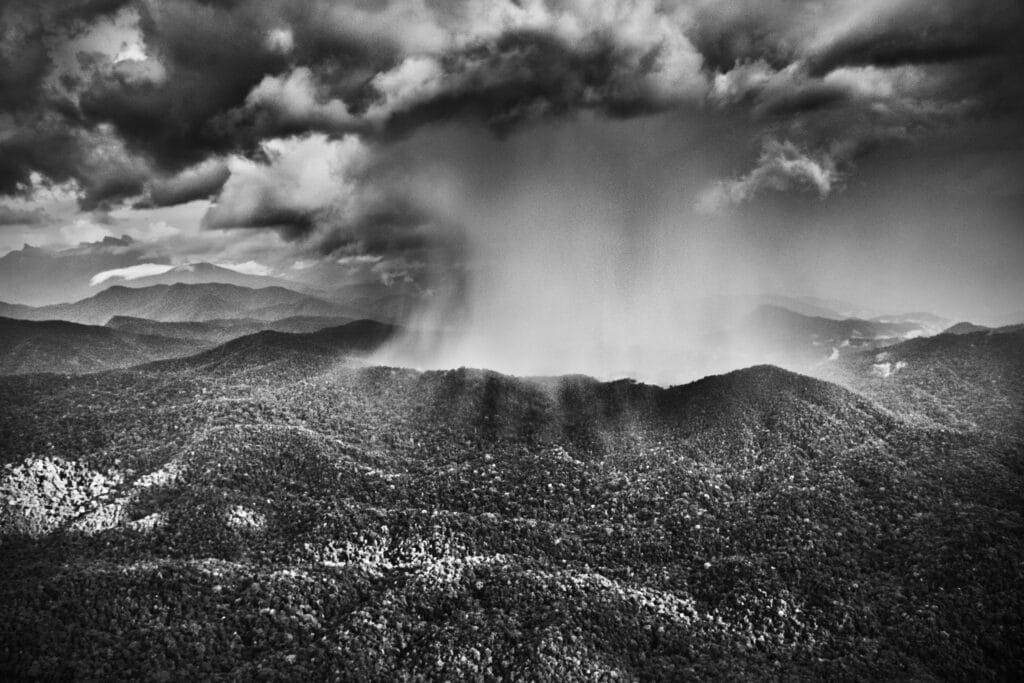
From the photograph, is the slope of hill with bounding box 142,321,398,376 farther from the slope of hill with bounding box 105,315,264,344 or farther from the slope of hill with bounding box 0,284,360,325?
the slope of hill with bounding box 0,284,360,325

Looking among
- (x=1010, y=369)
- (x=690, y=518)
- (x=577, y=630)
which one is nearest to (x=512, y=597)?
(x=577, y=630)

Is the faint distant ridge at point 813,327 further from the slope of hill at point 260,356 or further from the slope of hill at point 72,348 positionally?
the slope of hill at point 72,348

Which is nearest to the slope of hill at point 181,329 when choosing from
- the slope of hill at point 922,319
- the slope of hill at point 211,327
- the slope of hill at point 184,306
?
the slope of hill at point 211,327

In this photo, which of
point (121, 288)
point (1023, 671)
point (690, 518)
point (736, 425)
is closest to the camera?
Answer: point (1023, 671)

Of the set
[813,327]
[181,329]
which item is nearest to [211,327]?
[181,329]

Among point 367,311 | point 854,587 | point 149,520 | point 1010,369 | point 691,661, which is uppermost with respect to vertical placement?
point 367,311

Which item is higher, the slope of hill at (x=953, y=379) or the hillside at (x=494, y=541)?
the slope of hill at (x=953, y=379)

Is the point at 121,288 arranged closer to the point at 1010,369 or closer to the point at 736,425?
the point at 736,425

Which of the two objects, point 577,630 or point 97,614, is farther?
point 577,630
